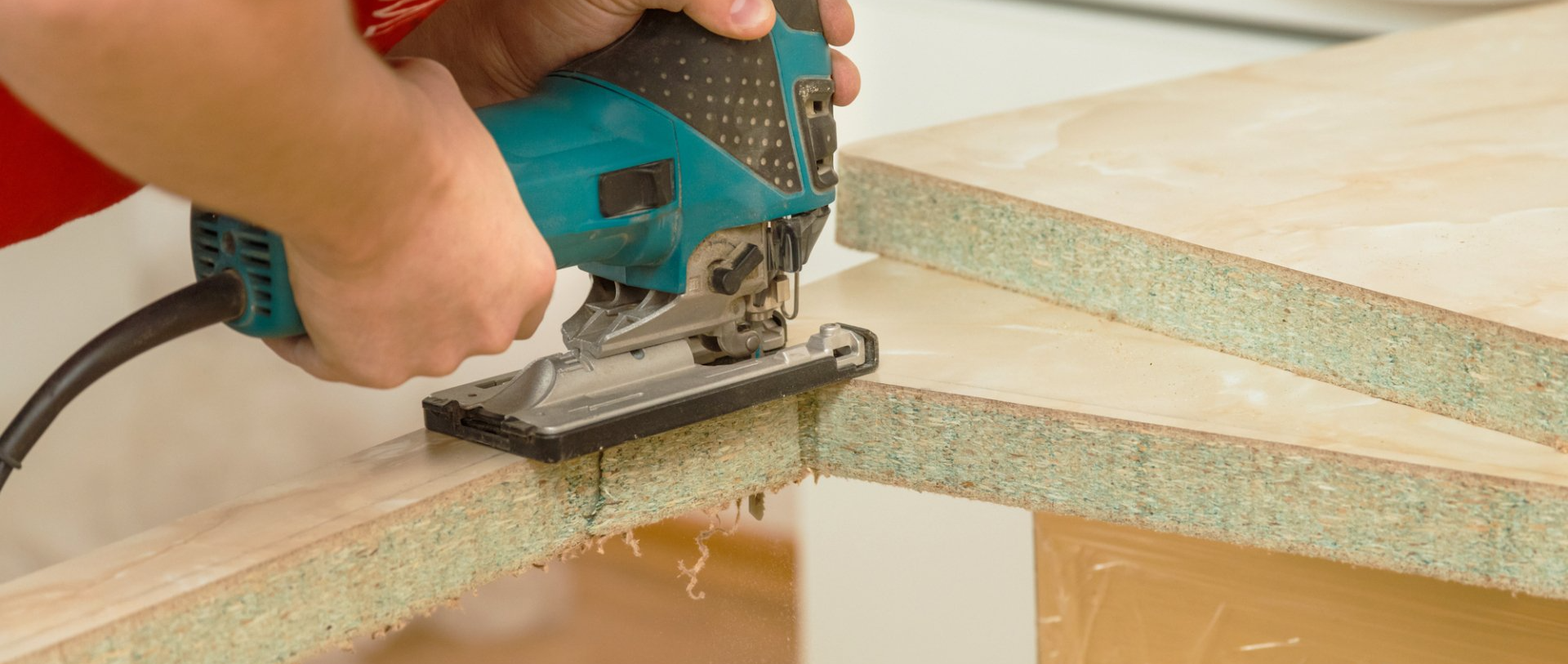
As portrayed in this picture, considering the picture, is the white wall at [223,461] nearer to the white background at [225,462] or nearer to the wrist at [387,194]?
the white background at [225,462]

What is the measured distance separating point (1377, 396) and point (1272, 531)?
7.7 inches

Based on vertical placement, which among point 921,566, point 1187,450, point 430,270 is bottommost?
point 921,566

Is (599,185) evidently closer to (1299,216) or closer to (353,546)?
(353,546)

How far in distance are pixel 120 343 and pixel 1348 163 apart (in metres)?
1.40

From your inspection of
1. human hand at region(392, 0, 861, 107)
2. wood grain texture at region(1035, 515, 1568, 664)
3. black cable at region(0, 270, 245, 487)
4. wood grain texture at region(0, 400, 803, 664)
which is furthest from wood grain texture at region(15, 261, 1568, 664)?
human hand at region(392, 0, 861, 107)

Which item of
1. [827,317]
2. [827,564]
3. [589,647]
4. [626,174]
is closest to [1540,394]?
[827,317]

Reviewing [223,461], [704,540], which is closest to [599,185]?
[704,540]

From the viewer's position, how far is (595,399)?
119 cm

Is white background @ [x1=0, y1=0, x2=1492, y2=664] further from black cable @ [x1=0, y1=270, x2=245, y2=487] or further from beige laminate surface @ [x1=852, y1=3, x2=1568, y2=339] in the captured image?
black cable @ [x1=0, y1=270, x2=245, y2=487]

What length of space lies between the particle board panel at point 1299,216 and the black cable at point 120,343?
907 millimetres

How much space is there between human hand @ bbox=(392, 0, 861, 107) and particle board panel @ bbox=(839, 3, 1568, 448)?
36cm

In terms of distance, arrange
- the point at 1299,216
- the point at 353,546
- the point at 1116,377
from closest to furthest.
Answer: the point at 353,546, the point at 1116,377, the point at 1299,216

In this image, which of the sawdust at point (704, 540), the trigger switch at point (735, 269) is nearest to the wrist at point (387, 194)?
the trigger switch at point (735, 269)

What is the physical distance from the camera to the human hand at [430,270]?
2.84 ft
